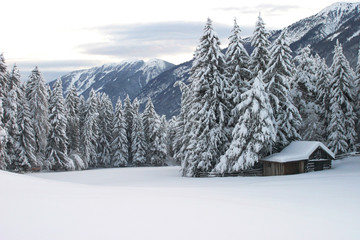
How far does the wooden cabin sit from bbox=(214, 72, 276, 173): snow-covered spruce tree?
161 centimetres

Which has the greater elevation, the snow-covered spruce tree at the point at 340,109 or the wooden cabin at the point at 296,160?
the snow-covered spruce tree at the point at 340,109

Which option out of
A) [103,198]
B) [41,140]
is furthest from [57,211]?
[41,140]

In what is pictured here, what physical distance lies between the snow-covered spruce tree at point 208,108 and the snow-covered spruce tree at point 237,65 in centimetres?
88

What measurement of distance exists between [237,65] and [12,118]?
91.1 feet

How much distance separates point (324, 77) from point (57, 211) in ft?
147

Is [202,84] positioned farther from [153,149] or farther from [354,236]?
[153,149]

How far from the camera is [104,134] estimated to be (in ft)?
211

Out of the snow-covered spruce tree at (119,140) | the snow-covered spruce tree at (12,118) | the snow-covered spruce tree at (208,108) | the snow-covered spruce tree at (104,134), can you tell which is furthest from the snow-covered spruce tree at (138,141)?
the snow-covered spruce tree at (208,108)

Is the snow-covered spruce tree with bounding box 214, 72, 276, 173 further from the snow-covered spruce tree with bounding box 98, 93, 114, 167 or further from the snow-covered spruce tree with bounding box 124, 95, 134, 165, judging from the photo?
the snow-covered spruce tree with bounding box 124, 95, 134, 165

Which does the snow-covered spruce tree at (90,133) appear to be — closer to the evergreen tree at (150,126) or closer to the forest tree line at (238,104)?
the evergreen tree at (150,126)

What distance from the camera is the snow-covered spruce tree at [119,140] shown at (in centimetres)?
6312

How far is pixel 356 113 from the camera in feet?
148

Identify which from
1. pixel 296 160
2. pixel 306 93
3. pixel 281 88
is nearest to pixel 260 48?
pixel 281 88

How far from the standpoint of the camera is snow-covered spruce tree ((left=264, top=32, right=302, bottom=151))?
32.2 metres
